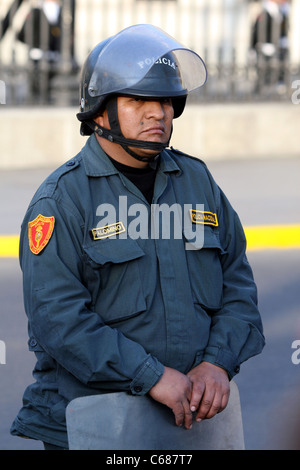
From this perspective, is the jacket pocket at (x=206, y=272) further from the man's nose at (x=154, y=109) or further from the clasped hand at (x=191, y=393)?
the man's nose at (x=154, y=109)

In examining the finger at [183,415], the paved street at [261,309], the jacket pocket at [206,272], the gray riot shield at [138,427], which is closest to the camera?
the gray riot shield at [138,427]

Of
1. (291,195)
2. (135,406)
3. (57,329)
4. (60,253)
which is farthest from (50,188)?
(291,195)

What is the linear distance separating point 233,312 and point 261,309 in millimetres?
3627

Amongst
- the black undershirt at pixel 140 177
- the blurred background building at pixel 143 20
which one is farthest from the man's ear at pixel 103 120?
the blurred background building at pixel 143 20

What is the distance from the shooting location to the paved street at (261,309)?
482 cm

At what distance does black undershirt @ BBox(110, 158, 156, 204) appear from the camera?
285cm

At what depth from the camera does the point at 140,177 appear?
2.87 metres

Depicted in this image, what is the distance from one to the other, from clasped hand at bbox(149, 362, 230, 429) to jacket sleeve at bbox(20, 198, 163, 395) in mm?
39

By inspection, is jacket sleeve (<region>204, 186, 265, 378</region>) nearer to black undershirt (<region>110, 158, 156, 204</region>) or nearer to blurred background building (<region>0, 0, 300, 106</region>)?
black undershirt (<region>110, 158, 156, 204</region>)

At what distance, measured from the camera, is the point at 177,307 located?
2.71 meters

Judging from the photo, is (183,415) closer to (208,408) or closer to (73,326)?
(208,408)
